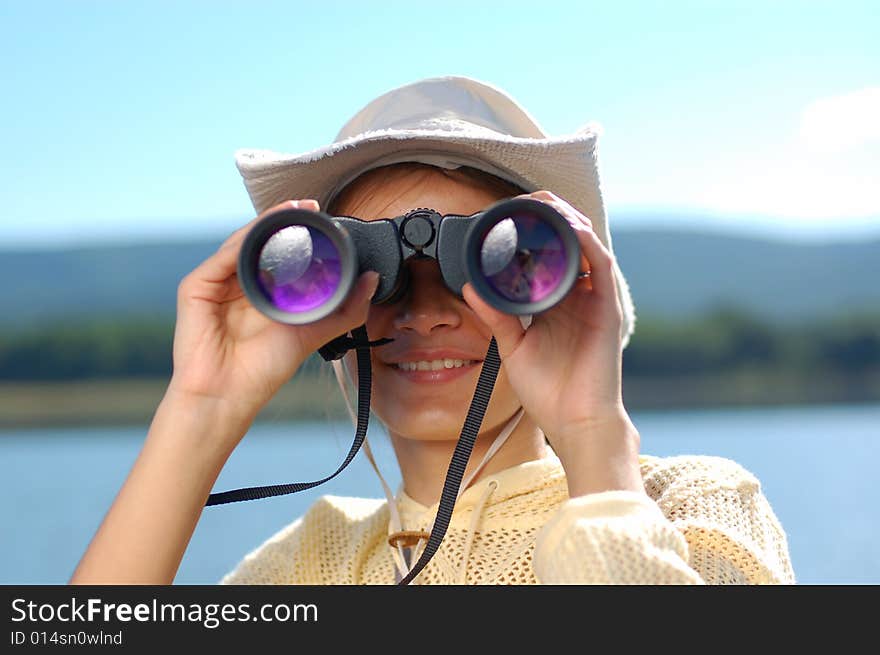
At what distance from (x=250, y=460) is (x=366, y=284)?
8.12m

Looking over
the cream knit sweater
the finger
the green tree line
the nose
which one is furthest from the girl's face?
the green tree line

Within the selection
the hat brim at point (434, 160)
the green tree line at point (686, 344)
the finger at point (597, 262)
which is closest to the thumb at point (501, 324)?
the finger at point (597, 262)

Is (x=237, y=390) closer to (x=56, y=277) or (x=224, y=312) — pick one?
(x=224, y=312)

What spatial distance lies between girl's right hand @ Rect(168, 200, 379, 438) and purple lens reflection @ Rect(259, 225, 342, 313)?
0.04 m

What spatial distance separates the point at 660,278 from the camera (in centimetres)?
2803

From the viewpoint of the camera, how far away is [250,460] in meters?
9.18

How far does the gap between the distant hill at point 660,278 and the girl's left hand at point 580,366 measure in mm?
24234

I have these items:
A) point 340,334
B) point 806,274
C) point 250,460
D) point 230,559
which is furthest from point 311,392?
point 806,274

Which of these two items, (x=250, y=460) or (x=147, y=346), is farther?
(x=147, y=346)

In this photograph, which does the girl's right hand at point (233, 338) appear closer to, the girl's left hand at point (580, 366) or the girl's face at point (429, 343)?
the girl's face at point (429, 343)

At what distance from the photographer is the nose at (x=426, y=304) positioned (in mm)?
1391

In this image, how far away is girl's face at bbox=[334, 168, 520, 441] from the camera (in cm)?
139

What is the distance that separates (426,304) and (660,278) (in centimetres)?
2731

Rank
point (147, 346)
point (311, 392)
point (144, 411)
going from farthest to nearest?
point (147, 346) < point (144, 411) < point (311, 392)
